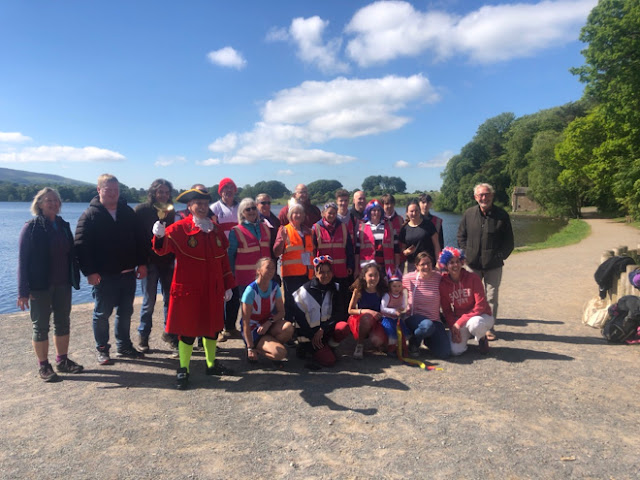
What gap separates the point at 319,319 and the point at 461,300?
6.24 ft

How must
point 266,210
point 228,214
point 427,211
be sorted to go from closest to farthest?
point 228,214 → point 266,210 → point 427,211

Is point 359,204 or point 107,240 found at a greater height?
point 359,204

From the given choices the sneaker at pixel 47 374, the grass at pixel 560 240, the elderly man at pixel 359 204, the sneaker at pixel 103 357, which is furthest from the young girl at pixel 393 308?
the grass at pixel 560 240

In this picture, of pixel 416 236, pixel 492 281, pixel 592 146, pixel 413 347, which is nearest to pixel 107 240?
pixel 413 347

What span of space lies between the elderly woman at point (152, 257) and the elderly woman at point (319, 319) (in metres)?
1.77

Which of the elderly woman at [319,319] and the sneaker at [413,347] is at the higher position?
the elderly woman at [319,319]

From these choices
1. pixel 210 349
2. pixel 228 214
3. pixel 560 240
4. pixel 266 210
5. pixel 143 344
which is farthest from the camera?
pixel 560 240

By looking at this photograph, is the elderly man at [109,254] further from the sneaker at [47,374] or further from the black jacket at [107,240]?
the sneaker at [47,374]

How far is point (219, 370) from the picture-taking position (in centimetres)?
464

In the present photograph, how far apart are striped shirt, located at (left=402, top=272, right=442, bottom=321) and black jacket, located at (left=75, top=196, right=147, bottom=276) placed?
3.43 metres

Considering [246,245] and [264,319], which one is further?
[246,245]

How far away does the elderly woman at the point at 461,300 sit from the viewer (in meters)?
5.11

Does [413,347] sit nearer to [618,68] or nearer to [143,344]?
[143,344]

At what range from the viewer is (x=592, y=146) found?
32438 mm
